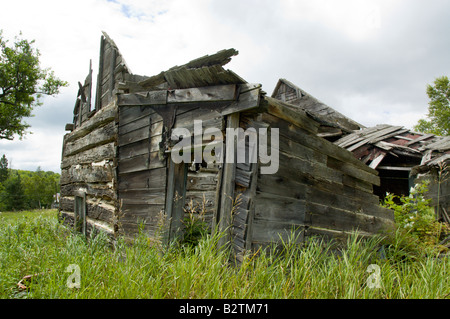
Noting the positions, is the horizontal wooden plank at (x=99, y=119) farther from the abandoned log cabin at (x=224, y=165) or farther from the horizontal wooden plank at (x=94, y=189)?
the horizontal wooden plank at (x=94, y=189)

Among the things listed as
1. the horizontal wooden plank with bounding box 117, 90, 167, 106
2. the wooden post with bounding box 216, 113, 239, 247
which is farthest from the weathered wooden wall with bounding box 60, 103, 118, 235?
the wooden post with bounding box 216, 113, 239, 247

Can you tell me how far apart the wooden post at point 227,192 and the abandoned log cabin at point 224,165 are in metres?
0.01

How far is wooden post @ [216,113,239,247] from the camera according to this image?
3.70m

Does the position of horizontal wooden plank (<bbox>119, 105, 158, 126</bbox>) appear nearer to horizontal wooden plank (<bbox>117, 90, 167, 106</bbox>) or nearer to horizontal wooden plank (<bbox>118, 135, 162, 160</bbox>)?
horizontal wooden plank (<bbox>117, 90, 167, 106</bbox>)

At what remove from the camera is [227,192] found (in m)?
3.77

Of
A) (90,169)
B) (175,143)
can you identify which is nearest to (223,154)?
(175,143)

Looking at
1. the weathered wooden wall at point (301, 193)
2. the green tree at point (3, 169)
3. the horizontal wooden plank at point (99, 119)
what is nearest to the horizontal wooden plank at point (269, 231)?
the weathered wooden wall at point (301, 193)

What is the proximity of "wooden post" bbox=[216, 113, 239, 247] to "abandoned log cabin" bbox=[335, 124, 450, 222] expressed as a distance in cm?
536

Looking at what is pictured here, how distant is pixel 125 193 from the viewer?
5.96 meters

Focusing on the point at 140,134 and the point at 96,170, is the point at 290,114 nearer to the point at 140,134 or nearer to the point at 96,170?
the point at 140,134

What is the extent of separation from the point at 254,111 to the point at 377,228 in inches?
122

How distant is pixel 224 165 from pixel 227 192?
0.34 meters

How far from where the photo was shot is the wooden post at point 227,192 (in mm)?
3704
